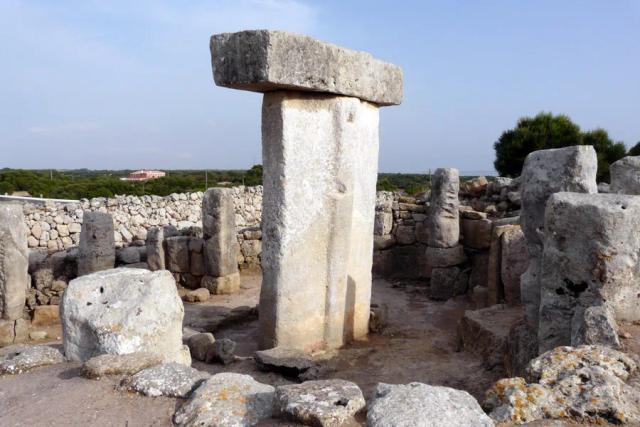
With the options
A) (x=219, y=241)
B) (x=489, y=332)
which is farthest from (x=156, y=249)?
(x=489, y=332)

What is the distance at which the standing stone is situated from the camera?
6.55 m

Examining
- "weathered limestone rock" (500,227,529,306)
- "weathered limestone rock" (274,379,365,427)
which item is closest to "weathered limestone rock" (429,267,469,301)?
"weathered limestone rock" (500,227,529,306)

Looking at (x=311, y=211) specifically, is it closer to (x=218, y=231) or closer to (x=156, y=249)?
(x=218, y=231)

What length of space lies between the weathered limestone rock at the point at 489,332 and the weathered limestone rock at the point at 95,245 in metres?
6.17

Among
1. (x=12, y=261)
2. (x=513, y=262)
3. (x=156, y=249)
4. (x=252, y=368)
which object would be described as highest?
(x=513, y=262)

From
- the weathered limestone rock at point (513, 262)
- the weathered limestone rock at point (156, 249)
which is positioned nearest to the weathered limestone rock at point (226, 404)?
the weathered limestone rock at point (513, 262)

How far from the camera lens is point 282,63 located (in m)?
5.28

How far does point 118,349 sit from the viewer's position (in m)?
3.59

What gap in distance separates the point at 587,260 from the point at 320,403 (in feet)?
7.71

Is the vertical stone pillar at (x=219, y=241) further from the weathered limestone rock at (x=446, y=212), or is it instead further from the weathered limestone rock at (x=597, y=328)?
the weathered limestone rock at (x=597, y=328)

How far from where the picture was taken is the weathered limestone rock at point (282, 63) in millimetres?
5188

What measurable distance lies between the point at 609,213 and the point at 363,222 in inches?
134

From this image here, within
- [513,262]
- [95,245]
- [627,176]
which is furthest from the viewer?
[95,245]

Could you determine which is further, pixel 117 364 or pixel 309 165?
pixel 309 165
